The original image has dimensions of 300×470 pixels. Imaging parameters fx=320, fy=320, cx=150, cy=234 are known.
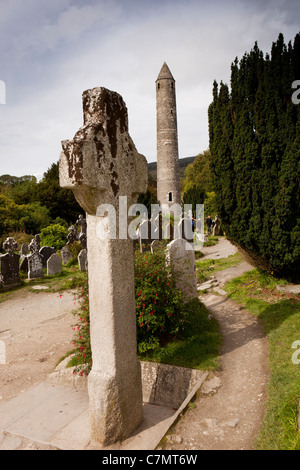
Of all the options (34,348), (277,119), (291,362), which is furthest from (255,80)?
(34,348)

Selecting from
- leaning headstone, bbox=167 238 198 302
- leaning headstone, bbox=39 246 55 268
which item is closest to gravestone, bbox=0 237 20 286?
leaning headstone, bbox=39 246 55 268

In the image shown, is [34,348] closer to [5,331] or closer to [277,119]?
[5,331]

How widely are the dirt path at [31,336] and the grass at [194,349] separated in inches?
74.0

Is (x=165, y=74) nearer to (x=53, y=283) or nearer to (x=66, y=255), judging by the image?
(x=66, y=255)

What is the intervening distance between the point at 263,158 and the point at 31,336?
20.9 feet

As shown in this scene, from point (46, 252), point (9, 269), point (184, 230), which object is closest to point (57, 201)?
point (46, 252)

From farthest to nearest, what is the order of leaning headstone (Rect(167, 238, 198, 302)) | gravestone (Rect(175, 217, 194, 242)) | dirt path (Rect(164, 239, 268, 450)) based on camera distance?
gravestone (Rect(175, 217, 194, 242)) → leaning headstone (Rect(167, 238, 198, 302)) → dirt path (Rect(164, 239, 268, 450))

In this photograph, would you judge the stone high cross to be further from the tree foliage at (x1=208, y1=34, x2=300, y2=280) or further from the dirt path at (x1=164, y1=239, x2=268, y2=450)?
the tree foliage at (x1=208, y1=34, x2=300, y2=280)

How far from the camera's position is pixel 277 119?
7.06 meters

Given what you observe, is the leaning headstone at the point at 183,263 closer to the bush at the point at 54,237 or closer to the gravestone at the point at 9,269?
the gravestone at the point at 9,269

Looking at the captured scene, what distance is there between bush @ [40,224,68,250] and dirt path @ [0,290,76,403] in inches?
326

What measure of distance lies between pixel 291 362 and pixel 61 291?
7.48 metres

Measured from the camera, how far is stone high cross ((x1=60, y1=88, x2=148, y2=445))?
2.87m
